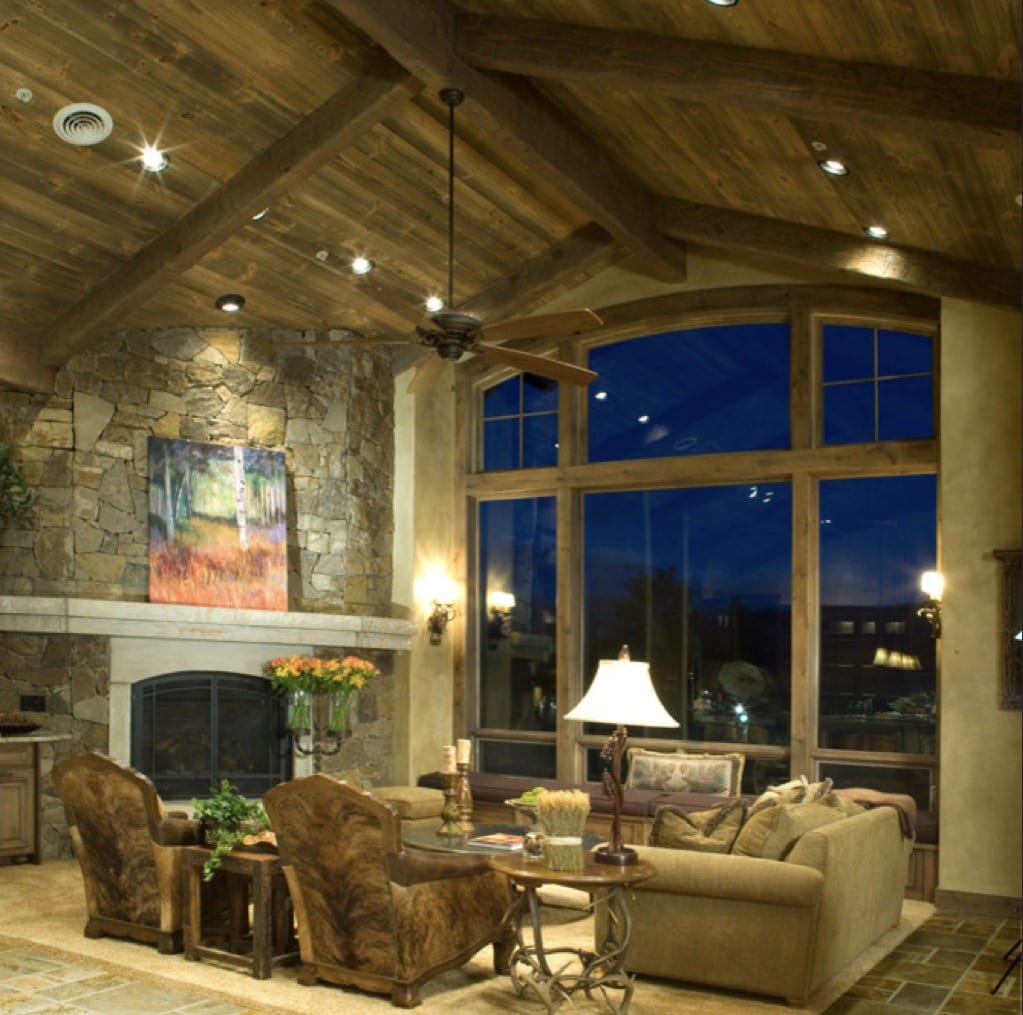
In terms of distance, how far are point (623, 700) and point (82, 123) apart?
4200mm

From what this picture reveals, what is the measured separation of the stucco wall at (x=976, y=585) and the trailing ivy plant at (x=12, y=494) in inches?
235

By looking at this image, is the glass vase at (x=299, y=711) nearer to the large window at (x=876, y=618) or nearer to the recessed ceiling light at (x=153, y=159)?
the large window at (x=876, y=618)

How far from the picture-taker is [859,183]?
7160 mm

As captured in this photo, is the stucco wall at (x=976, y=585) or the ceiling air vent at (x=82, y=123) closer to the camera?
the ceiling air vent at (x=82, y=123)

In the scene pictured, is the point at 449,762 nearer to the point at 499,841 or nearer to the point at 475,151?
the point at 499,841

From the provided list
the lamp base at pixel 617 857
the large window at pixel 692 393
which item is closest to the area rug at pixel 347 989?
the lamp base at pixel 617 857

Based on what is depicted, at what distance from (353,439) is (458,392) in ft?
3.52

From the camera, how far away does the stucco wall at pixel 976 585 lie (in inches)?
314

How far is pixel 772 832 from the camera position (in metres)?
5.76

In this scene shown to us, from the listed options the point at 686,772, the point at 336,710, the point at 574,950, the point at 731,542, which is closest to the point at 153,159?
the point at 336,710

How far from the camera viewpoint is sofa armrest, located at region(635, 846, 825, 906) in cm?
551

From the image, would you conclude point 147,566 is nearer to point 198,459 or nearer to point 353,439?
point 198,459

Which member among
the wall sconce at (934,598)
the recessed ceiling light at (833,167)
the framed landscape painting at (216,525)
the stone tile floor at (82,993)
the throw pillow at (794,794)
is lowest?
the stone tile floor at (82,993)

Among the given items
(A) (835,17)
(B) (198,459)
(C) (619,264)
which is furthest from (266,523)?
(A) (835,17)
